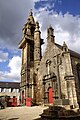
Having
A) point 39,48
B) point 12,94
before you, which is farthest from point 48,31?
point 12,94

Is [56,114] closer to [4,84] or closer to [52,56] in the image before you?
[52,56]

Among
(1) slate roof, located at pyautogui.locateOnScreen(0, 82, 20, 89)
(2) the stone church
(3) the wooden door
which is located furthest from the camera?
(1) slate roof, located at pyautogui.locateOnScreen(0, 82, 20, 89)

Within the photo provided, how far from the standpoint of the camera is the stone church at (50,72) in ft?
53.2

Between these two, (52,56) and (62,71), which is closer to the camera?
(62,71)

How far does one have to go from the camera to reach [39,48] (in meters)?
28.1

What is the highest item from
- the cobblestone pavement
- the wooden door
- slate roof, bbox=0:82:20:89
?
slate roof, bbox=0:82:20:89

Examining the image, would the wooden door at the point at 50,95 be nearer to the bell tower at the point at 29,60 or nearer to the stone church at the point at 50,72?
the stone church at the point at 50,72

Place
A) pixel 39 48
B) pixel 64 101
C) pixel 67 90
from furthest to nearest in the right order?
pixel 39 48
pixel 67 90
pixel 64 101

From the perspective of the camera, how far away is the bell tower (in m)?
24.4

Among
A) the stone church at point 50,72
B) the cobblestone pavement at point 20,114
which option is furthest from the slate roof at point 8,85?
the cobblestone pavement at point 20,114

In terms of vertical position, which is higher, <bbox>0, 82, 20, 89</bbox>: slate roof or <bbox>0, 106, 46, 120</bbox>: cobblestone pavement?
<bbox>0, 82, 20, 89</bbox>: slate roof

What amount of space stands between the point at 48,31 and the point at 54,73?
8.12 m

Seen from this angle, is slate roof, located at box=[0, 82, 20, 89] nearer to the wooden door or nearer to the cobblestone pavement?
the wooden door

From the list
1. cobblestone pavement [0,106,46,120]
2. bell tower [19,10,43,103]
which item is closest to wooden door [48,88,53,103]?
bell tower [19,10,43,103]
